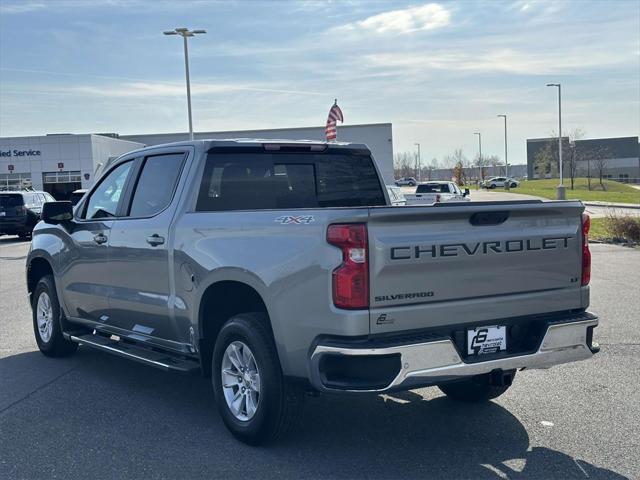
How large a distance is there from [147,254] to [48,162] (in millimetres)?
53033

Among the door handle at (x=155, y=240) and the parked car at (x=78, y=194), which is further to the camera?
the parked car at (x=78, y=194)

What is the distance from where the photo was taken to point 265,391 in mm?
4523

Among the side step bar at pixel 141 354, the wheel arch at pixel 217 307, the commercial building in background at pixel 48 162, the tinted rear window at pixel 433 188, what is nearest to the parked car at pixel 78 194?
the side step bar at pixel 141 354

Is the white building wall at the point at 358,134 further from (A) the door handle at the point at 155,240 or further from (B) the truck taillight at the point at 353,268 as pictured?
(B) the truck taillight at the point at 353,268

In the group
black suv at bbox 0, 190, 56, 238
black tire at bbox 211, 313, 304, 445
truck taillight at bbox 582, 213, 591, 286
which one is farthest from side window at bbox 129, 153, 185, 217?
black suv at bbox 0, 190, 56, 238

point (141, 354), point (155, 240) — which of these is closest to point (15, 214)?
point (141, 354)

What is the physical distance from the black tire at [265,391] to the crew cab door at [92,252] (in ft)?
6.77

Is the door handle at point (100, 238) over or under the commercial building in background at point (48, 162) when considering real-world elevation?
under

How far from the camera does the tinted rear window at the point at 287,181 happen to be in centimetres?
564

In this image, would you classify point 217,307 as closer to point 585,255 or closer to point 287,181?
point 287,181

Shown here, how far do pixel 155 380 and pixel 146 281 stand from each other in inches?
49.5

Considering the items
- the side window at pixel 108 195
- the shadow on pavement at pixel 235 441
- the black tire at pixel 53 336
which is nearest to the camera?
the shadow on pavement at pixel 235 441

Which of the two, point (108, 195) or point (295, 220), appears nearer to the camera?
point (295, 220)

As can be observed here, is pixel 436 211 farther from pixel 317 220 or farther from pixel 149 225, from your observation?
pixel 149 225
